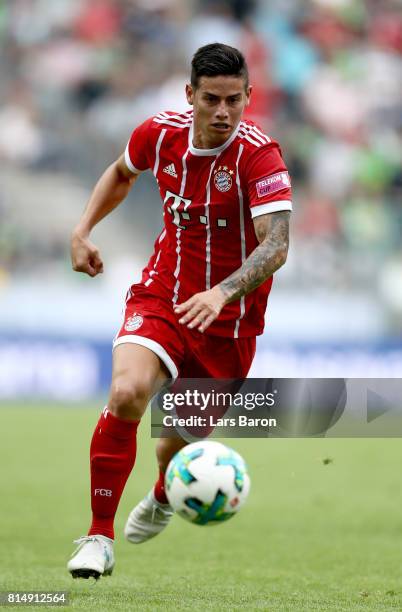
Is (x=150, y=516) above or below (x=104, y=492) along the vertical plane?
above

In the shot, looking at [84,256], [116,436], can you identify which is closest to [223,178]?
[84,256]

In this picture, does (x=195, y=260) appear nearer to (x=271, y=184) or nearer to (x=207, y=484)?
(x=271, y=184)

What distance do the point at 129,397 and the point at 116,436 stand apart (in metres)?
0.23

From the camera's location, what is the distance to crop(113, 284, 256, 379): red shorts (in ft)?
17.2

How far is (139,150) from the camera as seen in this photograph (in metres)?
5.71

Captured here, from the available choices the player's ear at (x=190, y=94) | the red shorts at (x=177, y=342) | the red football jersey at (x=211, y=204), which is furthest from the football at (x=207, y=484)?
the player's ear at (x=190, y=94)

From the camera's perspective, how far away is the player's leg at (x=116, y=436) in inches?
195

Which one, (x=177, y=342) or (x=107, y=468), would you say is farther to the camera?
(x=177, y=342)


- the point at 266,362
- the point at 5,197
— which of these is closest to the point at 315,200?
the point at 266,362

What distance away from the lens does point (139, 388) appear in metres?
4.95

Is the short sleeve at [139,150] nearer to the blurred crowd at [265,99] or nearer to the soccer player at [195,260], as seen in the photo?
the soccer player at [195,260]

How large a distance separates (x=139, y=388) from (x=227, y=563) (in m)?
1.69

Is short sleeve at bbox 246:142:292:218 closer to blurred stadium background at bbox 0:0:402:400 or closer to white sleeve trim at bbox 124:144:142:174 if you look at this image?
white sleeve trim at bbox 124:144:142:174

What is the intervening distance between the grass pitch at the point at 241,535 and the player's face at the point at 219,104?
1.60 meters
